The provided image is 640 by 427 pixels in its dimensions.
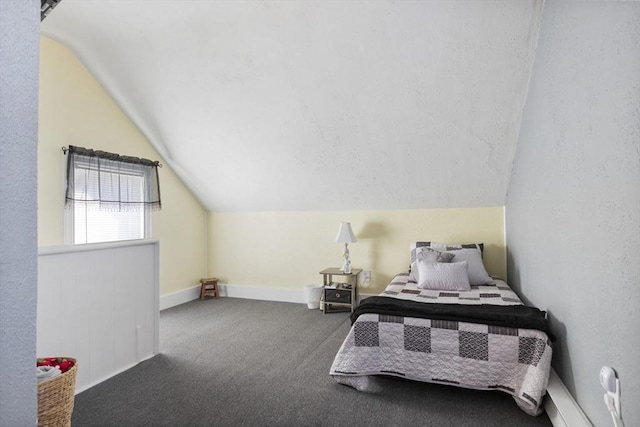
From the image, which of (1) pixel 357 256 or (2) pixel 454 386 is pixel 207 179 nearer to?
(1) pixel 357 256

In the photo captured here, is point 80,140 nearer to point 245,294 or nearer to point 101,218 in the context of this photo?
point 101,218

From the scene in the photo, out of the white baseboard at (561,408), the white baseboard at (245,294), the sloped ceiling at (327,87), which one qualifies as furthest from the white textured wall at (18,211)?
the white baseboard at (245,294)

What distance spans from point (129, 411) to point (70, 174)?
224 centimetres

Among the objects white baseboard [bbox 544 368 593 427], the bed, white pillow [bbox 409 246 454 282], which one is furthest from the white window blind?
white baseboard [bbox 544 368 593 427]

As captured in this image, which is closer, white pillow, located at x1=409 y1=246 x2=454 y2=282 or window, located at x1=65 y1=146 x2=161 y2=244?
window, located at x1=65 y1=146 x2=161 y2=244

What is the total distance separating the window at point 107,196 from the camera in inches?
134

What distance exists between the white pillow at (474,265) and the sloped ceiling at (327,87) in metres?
0.71

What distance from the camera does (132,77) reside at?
3518 mm

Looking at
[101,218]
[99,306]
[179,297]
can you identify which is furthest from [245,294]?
[99,306]

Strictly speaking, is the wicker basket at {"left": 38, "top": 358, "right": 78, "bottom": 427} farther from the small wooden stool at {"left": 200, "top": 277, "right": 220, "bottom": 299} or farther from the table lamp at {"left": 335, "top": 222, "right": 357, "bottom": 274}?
the small wooden stool at {"left": 200, "top": 277, "right": 220, "bottom": 299}

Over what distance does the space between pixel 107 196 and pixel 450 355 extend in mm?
3461

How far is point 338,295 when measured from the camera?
13.7ft

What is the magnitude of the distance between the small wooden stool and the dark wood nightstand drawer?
1706 mm

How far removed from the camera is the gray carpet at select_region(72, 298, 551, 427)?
2043 mm
